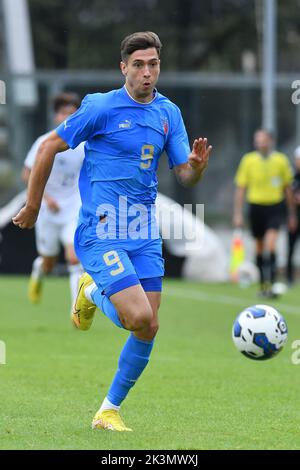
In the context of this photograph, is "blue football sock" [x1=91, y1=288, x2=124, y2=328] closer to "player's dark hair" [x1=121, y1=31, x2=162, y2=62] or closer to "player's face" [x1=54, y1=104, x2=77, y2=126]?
"player's dark hair" [x1=121, y1=31, x2=162, y2=62]

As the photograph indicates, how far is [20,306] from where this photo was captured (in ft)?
50.5

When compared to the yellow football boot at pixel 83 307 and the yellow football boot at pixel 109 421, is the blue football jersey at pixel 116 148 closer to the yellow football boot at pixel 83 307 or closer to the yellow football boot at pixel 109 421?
the yellow football boot at pixel 83 307

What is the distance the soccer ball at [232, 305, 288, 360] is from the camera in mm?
7484

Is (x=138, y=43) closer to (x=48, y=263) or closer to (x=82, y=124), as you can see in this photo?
(x=82, y=124)

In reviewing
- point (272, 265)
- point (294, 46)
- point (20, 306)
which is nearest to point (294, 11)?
point (294, 46)

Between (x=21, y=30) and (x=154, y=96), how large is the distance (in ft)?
69.5

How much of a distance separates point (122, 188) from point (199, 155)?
0.51m

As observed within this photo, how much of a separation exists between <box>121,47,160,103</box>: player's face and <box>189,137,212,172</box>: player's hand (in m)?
0.45

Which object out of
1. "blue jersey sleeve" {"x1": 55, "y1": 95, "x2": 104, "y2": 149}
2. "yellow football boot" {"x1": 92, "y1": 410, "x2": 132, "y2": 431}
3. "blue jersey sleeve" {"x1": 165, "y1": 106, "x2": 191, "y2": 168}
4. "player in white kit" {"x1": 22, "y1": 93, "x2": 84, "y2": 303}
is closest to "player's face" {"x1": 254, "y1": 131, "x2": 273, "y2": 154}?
"player in white kit" {"x1": 22, "y1": 93, "x2": 84, "y2": 303}

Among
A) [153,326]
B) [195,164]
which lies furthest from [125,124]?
[153,326]

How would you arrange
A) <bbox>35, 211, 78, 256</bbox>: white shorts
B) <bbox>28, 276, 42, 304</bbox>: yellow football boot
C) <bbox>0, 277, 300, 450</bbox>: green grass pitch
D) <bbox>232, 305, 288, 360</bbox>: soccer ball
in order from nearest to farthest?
<bbox>0, 277, 300, 450</bbox>: green grass pitch < <bbox>232, 305, 288, 360</bbox>: soccer ball < <bbox>35, 211, 78, 256</bbox>: white shorts < <bbox>28, 276, 42, 304</bbox>: yellow football boot

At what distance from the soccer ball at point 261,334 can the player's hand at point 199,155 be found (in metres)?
1.31

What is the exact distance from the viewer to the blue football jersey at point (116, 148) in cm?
682

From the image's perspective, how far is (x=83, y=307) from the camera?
7.42m
